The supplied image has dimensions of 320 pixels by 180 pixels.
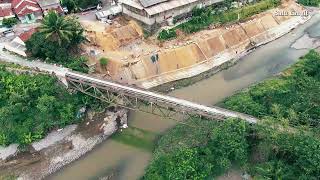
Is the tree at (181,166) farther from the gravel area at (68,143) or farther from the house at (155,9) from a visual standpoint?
the house at (155,9)

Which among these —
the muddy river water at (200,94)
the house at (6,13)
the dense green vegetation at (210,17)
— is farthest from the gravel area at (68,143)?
the house at (6,13)

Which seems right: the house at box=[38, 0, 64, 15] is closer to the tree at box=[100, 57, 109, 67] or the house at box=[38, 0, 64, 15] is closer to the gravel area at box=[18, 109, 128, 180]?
the tree at box=[100, 57, 109, 67]

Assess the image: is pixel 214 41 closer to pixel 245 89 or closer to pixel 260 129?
pixel 245 89

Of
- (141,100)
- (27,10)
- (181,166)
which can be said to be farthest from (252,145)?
(27,10)

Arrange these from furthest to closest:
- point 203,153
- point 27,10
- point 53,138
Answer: point 27,10 → point 53,138 → point 203,153

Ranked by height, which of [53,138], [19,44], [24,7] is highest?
[24,7]

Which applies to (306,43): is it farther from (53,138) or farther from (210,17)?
(53,138)

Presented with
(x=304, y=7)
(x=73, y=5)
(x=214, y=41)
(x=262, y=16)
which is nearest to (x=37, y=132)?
(x=73, y=5)
